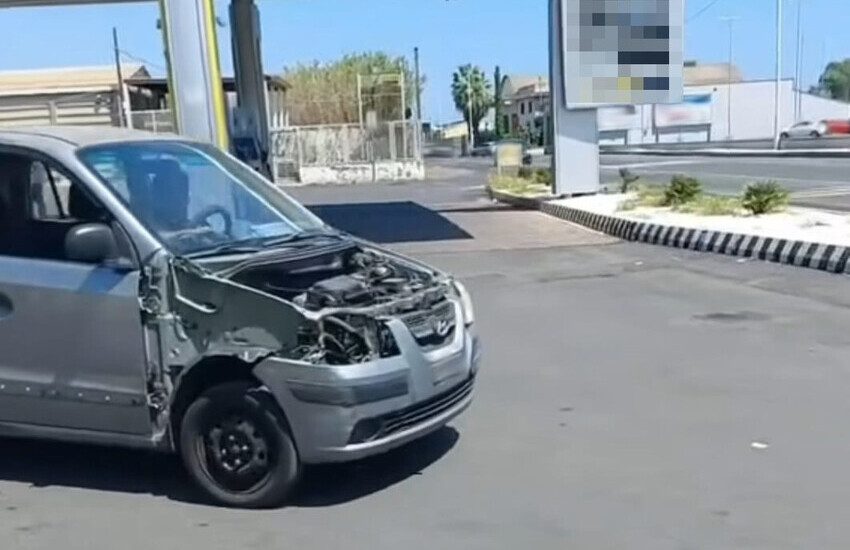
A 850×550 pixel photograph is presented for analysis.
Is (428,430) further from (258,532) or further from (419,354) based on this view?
(258,532)

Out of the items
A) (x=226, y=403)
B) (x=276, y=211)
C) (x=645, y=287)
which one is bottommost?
(x=645, y=287)

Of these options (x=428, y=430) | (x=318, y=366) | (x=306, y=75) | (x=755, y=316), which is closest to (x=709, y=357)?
(x=755, y=316)

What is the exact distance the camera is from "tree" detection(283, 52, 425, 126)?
43.0 metres

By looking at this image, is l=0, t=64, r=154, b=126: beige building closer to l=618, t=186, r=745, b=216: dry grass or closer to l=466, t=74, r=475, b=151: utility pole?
l=618, t=186, r=745, b=216: dry grass

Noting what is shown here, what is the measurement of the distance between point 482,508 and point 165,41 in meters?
12.3

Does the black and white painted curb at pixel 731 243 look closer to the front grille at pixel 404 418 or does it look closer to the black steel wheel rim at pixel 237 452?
the front grille at pixel 404 418

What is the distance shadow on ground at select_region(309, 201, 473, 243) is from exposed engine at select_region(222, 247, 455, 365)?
498 inches

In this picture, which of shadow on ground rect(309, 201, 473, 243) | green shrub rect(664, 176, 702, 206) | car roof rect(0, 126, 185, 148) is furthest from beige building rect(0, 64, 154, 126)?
car roof rect(0, 126, 185, 148)

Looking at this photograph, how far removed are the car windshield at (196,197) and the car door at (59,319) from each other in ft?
0.74

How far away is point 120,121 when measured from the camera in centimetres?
3578

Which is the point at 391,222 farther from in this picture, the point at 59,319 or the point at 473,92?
the point at 473,92

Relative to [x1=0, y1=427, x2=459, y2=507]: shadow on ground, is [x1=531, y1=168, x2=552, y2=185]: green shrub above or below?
below

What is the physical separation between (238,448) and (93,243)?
→ 1.19 metres

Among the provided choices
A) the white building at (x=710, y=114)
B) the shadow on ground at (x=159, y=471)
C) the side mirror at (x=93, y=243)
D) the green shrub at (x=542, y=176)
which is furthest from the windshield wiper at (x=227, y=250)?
the white building at (x=710, y=114)
